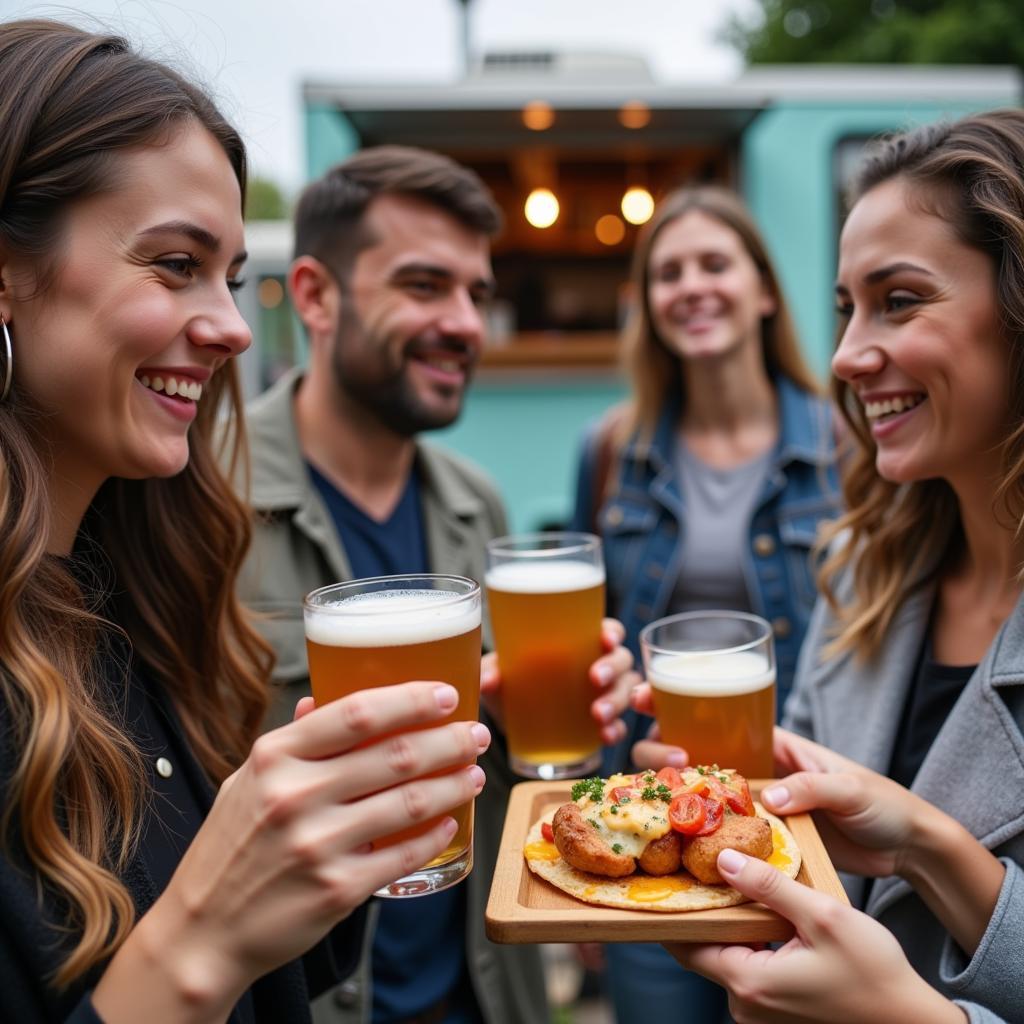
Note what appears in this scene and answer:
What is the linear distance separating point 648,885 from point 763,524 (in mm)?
2241

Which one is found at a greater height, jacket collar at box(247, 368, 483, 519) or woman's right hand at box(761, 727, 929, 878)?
jacket collar at box(247, 368, 483, 519)

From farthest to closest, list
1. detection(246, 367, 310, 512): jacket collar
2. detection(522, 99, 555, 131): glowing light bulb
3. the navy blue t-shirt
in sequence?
1. detection(522, 99, 555, 131): glowing light bulb
2. detection(246, 367, 310, 512): jacket collar
3. the navy blue t-shirt

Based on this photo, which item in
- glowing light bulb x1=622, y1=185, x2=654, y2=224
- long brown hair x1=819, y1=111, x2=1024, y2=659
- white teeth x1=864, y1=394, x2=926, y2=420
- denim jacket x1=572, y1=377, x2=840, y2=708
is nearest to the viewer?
long brown hair x1=819, y1=111, x2=1024, y2=659

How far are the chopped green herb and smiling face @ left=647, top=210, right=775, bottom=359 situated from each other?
98.5 inches

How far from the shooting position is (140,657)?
69.1 inches

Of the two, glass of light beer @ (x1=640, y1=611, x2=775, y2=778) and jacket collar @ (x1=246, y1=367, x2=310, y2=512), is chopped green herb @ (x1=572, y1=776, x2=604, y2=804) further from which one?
jacket collar @ (x1=246, y1=367, x2=310, y2=512)

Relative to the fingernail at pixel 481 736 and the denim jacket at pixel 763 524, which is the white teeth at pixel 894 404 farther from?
the denim jacket at pixel 763 524

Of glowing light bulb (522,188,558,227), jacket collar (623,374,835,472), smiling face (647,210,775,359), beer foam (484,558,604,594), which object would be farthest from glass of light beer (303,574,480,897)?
glowing light bulb (522,188,558,227)

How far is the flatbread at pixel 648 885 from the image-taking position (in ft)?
4.54

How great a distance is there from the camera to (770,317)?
158 inches

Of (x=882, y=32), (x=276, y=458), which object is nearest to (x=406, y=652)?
(x=276, y=458)

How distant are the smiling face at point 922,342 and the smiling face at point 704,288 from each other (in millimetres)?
1845

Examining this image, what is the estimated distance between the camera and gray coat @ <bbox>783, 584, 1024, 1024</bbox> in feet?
5.02

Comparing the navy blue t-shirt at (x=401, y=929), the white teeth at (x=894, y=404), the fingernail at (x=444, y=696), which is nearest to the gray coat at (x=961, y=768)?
the white teeth at (x=894, y=404)
